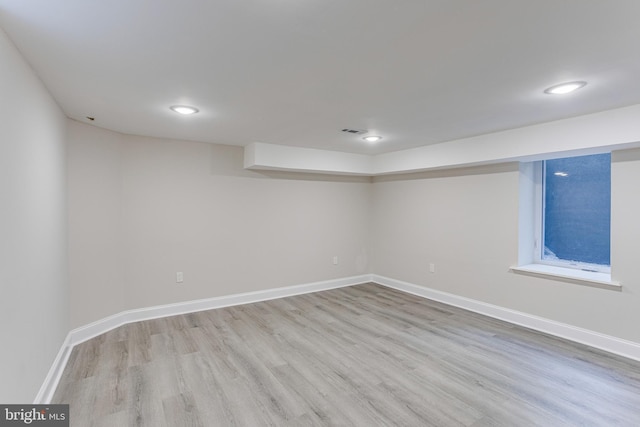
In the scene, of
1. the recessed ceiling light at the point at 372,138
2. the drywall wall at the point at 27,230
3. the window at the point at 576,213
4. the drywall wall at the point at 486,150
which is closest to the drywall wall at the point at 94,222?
the drywall wall at the point at 27,230

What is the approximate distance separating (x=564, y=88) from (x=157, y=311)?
4647 millimetres

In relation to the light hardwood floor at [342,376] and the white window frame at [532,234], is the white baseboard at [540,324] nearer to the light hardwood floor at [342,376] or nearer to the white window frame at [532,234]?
the light hardwood floor at [342,376]

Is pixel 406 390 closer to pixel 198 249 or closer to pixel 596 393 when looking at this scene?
pixel 596 393

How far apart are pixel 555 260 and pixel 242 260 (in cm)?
409

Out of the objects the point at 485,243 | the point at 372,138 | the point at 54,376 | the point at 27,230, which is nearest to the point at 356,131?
the point at 372,138

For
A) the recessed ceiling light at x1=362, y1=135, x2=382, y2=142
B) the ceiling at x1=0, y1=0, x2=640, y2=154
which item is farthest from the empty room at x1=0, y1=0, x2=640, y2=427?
the recessed ceiling light at x1=362, y1=135, x2=382, y2=142

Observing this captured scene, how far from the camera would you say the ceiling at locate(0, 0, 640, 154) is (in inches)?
53.9

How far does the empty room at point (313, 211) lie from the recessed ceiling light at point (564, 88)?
0.06 feet

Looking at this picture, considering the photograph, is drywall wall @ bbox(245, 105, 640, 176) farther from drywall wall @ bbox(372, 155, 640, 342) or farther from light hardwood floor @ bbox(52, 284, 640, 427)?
light hardwood floor @ bbox(52, 284, 640, 427)

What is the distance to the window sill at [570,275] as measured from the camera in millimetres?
3068

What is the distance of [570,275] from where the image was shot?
10.9ft

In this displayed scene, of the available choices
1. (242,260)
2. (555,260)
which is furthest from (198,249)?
(555,260)

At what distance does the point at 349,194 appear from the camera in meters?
5.57

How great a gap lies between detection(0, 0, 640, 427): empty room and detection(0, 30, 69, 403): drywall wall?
2 centimetres
